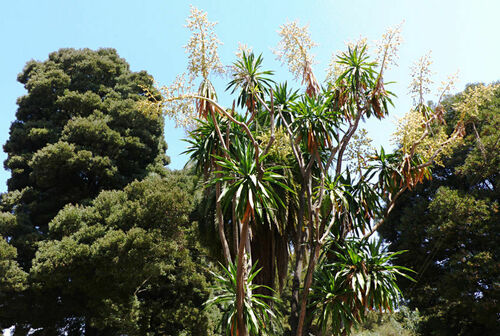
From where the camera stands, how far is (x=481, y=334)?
11.0m

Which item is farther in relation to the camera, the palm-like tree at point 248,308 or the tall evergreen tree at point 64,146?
the tall evergreen tree at point 64,146

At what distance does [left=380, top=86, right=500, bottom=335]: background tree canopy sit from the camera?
1030 centimetres

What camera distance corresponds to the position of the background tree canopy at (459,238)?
10.3 metres

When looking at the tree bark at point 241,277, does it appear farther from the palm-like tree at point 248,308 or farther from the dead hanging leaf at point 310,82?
the dead hanging leaf at point 310,82

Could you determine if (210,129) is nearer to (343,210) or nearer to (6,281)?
(343,210)

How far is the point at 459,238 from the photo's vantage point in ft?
36.4

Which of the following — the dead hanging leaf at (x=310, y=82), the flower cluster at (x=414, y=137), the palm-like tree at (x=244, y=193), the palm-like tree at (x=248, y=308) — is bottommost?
the palm-like tree at (x=248, y=308)

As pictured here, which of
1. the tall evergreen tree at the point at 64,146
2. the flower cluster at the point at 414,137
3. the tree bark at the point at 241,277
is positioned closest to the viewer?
the tree bark at the point at 241,277

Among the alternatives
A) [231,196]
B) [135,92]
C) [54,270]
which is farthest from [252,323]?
[135,92]

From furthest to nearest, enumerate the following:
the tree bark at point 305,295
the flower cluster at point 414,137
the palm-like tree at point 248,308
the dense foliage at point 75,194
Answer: the dense foliage at point 75,194 → the flower cluster at point 414,137 → the tree bark at point 305,295 → the palm-like tree at point 248,308

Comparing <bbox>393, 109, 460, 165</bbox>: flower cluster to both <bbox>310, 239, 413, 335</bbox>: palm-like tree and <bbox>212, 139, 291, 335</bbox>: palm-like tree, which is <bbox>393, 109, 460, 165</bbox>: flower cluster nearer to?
<bbox>310, 239, 413, 335</bbox>: palm-like tree


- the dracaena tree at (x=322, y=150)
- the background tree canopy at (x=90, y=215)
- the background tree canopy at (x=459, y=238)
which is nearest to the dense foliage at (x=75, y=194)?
the background tree canopy at (x=90, y=215)

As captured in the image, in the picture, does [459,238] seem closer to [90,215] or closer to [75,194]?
[90,215]

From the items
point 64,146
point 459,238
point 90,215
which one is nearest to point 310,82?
point 459,238
